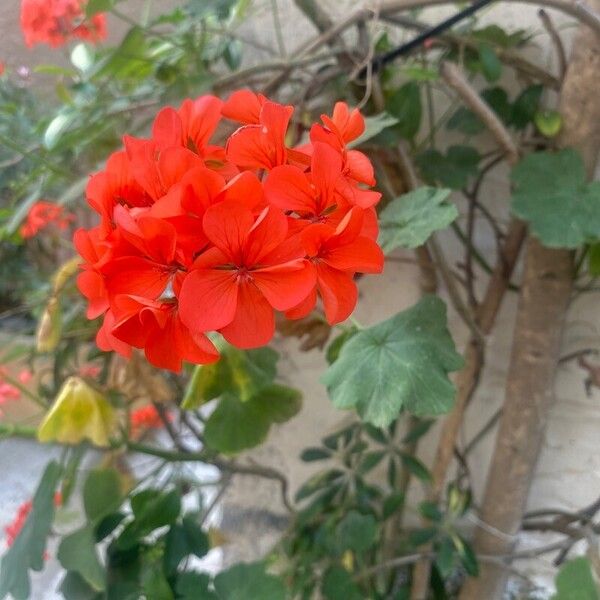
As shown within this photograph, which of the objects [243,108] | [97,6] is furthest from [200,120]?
[97,6]

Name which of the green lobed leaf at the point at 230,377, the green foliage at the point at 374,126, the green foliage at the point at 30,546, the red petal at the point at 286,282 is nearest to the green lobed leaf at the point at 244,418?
the green lobed leaf at the point at 230,377

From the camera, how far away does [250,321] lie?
0.27m

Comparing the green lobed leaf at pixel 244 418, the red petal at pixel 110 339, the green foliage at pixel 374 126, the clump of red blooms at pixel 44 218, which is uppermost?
the red petal at pixel 110 339

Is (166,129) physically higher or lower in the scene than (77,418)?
higher

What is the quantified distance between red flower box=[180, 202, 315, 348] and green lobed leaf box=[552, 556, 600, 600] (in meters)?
0.44

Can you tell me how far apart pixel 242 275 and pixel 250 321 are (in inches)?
0.8

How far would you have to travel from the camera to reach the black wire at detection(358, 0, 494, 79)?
0.57m

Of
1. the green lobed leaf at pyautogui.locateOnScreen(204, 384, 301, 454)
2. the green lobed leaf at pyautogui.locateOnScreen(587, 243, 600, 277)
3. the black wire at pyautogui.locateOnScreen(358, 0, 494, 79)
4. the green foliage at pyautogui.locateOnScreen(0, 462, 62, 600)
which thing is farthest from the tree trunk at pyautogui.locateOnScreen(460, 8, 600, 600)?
the green foliage at pyautogui.locateOnScreen(0, 462, 62, 600)

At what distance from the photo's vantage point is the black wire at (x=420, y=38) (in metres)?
0.57

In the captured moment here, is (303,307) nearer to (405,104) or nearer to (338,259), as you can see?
(338,259)

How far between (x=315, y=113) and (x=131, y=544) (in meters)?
0.51

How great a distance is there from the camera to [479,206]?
0.78m

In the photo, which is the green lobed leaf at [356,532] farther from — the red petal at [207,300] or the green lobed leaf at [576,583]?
the red petal at [207,300]

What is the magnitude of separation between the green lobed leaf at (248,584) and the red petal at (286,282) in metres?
0.43
